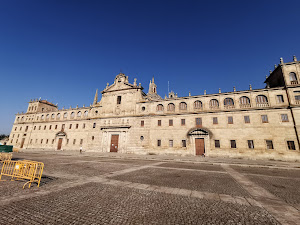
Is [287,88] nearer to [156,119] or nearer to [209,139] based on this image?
[209,139]

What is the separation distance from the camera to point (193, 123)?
27.8 meters

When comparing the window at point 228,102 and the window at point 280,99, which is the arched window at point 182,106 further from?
the window at point 280,99

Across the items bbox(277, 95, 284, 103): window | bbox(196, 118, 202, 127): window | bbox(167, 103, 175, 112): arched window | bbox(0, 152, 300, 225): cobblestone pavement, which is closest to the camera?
bbox(0, 152, 300, 225): cobblestone pavement

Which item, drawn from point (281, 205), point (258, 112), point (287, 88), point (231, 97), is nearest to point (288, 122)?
point (258, 112)

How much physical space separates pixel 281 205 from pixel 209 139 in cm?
2212

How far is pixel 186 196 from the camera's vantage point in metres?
5.62

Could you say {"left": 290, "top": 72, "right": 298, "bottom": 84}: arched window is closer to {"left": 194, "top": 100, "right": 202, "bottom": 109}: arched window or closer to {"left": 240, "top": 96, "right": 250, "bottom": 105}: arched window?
{"left": 240, "top": 96, "right": 250, "bottom": 105}: arched window

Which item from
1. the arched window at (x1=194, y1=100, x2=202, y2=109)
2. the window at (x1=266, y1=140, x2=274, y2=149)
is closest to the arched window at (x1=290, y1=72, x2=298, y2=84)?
the window at (x1=266, y1=140, x2=274, y2=149)

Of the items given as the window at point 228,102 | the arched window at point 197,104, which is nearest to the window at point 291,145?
the window at point 228,102

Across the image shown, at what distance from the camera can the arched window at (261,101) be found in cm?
2432

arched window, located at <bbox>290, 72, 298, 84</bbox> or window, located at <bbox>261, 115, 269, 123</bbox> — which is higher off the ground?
arched window, located at <bbox>290, 72, 298, 84</bbox>

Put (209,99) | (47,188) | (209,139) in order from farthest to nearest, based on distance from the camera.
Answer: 1. (209,99)
2. (209,139)
3. (47,188)

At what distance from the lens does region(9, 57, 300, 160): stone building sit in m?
22.9

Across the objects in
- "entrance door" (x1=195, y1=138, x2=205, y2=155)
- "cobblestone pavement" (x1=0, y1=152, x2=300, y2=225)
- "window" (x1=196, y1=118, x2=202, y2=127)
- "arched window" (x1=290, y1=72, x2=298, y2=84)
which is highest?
"arched window" (x1=290, y1=72, x2=298, y2=84)
